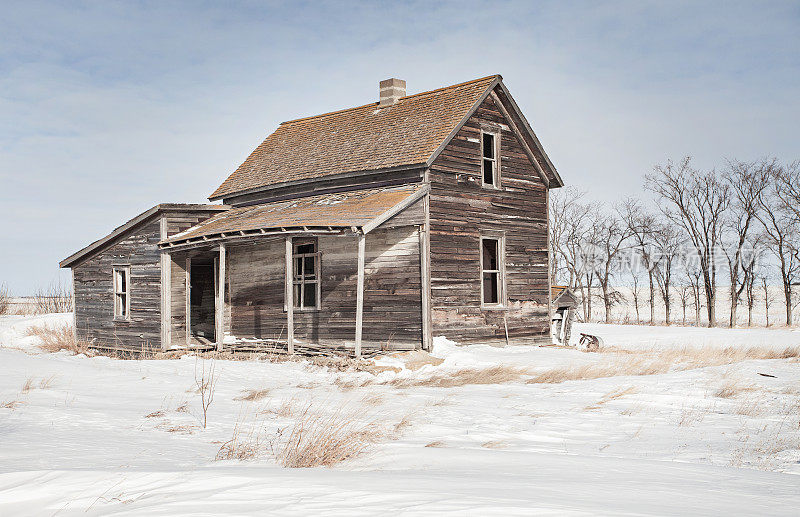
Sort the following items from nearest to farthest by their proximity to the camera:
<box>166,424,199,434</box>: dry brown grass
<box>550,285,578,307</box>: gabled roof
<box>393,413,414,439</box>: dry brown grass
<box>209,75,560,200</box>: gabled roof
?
1. <box>166,424,199,434</box>: dry brown grass
2. <box>393,413,414,439</box>: dry brown grass
3. <box>209,75,560,200</box>: gabled roof
4. <box>550,285,578,307</box>: gabled roof

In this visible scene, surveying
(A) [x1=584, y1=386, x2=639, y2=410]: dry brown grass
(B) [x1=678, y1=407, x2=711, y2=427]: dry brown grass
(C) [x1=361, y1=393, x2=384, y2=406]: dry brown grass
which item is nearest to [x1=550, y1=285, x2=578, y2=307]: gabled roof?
(A) [x1=584, y1=386, x2=639, y2=410]: dry brown grass

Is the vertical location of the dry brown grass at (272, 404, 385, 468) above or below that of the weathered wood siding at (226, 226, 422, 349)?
below

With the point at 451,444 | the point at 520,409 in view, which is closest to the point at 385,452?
the point at 451,444

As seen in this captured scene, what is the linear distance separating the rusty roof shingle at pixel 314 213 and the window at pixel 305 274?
37.7 inches

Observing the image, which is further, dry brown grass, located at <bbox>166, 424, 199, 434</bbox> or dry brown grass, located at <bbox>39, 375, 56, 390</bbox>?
dry brown grass, located at <bbox>39, 375, 56, 390</bbox>

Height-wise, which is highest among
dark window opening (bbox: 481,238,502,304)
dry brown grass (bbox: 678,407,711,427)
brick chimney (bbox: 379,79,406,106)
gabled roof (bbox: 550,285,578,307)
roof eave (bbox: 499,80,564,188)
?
brick chimney (bbox: 379,79,406,106)

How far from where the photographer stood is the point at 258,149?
23.6 meters

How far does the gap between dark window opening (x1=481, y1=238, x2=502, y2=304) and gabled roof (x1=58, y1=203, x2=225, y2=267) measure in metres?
8.00

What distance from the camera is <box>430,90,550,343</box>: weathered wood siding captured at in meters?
16.8

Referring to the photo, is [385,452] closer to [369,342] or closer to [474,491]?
[474,491]

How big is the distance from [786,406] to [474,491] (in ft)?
22.4

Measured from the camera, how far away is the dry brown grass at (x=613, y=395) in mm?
9573

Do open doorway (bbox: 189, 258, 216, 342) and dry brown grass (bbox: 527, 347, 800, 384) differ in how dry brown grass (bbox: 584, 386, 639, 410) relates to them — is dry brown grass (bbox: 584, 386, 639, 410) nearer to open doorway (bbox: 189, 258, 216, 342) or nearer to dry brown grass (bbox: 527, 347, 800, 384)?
dry brown grass (bbox: 527, 347, 800, 384)

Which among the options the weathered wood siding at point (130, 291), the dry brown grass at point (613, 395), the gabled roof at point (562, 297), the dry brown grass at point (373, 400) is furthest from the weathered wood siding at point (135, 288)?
the dry brown grass at point (613, 395)
